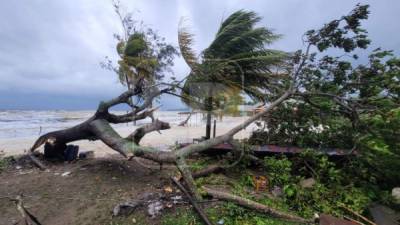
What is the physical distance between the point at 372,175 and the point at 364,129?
858mm

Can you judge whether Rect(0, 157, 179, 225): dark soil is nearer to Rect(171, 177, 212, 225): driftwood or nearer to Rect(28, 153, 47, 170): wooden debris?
Rect(28, 153, 47, 170): wooden debris

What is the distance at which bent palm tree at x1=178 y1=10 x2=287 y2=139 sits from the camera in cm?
830

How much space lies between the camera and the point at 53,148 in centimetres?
720

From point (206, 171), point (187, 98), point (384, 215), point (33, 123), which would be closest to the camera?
point (384, 215)

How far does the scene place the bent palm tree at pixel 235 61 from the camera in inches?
327

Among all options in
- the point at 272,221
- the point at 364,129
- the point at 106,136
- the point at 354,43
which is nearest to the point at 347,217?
the point at 272,221

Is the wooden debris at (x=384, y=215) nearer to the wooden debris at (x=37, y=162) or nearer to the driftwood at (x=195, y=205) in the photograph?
the driftwood at (x=195, y=205)

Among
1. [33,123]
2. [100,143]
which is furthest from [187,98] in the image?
[33,123]

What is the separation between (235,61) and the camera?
837 centimetres

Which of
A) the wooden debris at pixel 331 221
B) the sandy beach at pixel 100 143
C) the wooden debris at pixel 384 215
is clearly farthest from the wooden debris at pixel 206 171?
the sandy beach at pixel 100 143

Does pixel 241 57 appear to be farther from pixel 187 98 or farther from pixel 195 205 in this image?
pixel 195 205

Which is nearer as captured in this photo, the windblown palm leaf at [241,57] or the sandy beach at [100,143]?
the windblown palm leaf at [241,57]

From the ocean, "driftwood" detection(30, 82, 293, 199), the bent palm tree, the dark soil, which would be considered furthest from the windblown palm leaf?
the dark soil

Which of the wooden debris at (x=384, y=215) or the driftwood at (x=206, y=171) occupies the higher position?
the driftwood at (x=206, y=171)
